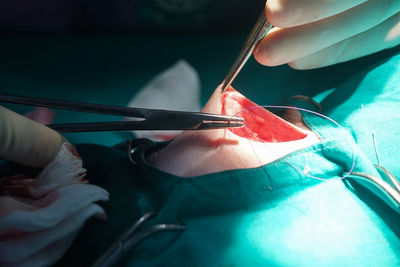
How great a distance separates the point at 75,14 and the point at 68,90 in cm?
38

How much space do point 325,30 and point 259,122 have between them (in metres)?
0.38

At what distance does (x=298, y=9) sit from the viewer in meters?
0.75

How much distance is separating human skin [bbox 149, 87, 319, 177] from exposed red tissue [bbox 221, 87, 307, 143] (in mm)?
25

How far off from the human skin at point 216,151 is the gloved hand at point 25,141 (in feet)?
0.87

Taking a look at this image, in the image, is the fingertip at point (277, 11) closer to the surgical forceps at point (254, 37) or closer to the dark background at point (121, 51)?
the surgical forceps at point (254, 37)

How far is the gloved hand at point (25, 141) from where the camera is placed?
21.8 inches

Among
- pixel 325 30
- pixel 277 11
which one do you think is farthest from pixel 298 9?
pixel 325 30

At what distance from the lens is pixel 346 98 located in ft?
3.66

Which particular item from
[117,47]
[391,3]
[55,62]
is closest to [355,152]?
[391,3]

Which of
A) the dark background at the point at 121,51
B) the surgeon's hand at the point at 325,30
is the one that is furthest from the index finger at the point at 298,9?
the dark background at the point at 121,51

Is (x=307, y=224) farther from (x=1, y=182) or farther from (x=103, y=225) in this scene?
(x=1, y=182)

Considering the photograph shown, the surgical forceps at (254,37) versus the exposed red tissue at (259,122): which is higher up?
the surgical forceps at (254,37)

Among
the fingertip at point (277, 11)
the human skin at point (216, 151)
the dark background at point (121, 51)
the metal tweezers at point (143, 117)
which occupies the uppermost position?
the fingertip at point (277, 11)

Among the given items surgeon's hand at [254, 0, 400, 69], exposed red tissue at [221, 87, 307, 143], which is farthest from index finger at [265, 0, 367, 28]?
exposed red tissue at [221, 87, 307, 143]
